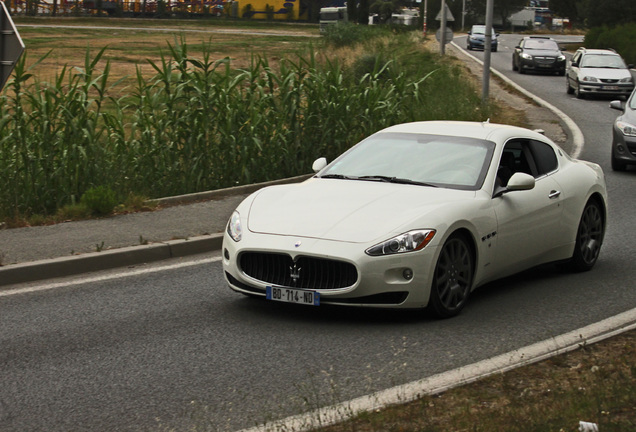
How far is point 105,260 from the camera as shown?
10.2 m

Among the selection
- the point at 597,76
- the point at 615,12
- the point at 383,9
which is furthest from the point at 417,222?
the point at 383,9

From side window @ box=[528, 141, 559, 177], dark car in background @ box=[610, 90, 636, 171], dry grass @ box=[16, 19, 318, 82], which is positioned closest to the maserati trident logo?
side window @ box=[528, 141, 559, 177]

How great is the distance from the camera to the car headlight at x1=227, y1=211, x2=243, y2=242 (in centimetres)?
811

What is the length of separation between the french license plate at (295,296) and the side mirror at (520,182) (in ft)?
6.49

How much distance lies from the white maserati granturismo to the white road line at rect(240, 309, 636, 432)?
39.0 inches

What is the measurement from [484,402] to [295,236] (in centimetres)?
238

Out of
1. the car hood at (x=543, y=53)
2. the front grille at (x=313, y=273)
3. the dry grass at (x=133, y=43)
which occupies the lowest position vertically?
the dry grass at (x=133, y=43)

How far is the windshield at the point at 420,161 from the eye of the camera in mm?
8758

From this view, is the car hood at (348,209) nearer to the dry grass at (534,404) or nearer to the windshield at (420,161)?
the windshield at (420,161)

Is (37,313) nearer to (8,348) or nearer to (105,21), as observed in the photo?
(8,348)

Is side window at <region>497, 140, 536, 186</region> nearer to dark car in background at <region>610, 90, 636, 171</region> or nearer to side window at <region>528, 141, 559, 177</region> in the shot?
side window at <region>528, 141, 559, 177</region>

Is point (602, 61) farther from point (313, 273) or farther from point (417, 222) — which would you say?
point (313, 273)

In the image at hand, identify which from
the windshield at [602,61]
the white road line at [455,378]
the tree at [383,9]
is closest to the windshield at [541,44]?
the windshield at [602,61]

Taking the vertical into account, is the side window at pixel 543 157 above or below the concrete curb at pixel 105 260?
above
